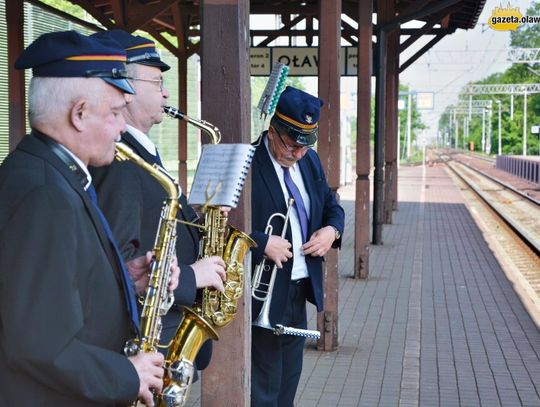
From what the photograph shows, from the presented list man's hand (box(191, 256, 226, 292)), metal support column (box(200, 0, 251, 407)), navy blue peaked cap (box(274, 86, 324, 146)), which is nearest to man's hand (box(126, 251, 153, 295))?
man's hand (box(191, 256, 226, 292))

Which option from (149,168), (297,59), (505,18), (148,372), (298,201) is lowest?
(148,372)

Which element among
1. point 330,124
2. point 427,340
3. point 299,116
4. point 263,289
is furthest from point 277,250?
point 427,340

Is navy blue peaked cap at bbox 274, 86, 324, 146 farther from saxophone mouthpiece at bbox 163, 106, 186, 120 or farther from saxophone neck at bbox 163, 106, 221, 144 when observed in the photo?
saxophone mouthpiece at bbox 163, 106, 186, 120

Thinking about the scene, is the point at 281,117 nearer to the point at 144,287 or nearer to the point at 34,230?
the point at 144,287

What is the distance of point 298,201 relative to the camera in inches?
199

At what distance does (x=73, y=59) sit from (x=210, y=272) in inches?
44.2

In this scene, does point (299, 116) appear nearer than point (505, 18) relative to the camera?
Yes

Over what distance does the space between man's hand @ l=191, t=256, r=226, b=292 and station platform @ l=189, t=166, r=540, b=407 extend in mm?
3349

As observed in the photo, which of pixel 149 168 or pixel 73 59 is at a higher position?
pixel 73 59

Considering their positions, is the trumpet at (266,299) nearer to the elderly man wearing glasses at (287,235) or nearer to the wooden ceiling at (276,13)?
the elderly man wearing glasses at (287,235)

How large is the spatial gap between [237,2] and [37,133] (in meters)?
1.75

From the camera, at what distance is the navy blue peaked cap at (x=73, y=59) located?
2.52 metres

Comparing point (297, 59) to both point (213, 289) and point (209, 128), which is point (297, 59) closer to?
point (209, 128)

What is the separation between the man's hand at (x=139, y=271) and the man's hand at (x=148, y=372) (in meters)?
0.32
